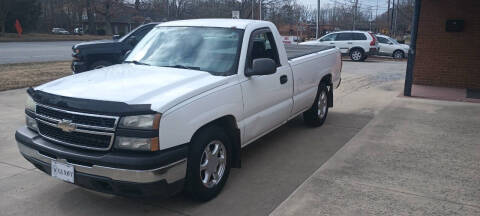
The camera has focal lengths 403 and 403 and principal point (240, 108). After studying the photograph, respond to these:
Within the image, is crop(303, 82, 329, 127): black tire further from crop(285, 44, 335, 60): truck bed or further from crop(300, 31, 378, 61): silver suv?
crop(300, 31, 378, 61): silver suv

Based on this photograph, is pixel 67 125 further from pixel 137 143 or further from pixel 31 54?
pixel 31 54

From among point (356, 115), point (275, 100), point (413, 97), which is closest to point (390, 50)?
point (413, 97)

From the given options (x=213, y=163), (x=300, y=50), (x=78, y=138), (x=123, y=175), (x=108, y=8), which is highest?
(x=108, y=8)

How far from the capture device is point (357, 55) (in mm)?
21125

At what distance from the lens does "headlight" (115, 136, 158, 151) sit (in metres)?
3.33

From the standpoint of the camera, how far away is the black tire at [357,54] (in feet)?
68.8

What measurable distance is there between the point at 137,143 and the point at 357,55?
63.5 ft

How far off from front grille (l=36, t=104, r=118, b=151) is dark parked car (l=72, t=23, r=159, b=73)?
7031mm

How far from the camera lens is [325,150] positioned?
5.82 m

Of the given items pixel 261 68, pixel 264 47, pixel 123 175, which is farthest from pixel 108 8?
pixel 123 175

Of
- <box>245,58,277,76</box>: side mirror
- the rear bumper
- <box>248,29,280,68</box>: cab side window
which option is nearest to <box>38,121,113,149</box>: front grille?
<box>245,58,277,76</box>: side mirror

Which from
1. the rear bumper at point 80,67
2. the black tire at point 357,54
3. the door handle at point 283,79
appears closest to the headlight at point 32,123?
the door handle at point 283,79

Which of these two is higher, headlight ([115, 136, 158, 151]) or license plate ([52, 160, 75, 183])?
headlight ([115, 136, 158, 151])

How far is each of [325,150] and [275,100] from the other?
1.20 m
